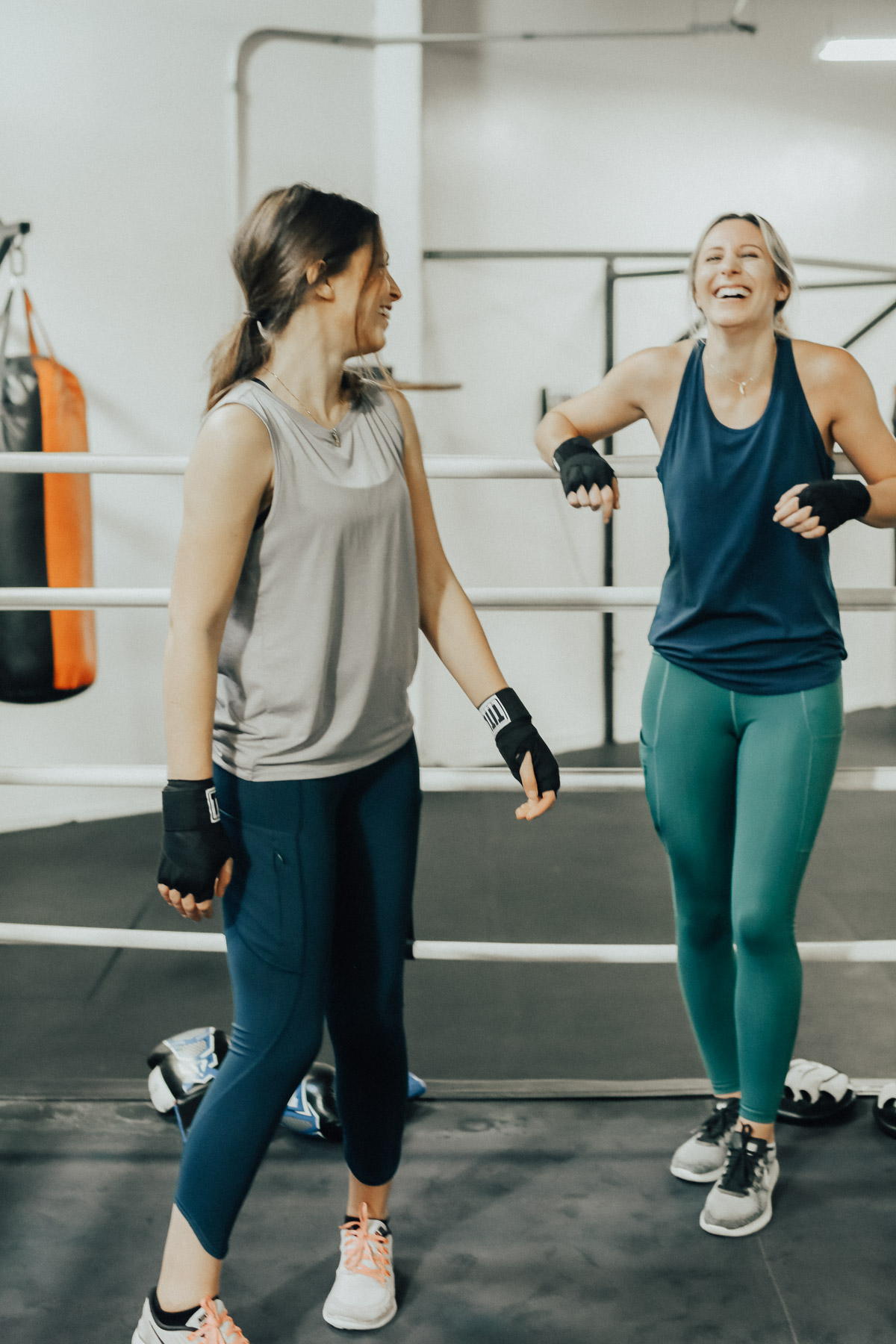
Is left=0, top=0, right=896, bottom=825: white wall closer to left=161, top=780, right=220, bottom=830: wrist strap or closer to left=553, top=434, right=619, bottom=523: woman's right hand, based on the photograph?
left=553, top=434, right=619, bottom=523: woman's right hand

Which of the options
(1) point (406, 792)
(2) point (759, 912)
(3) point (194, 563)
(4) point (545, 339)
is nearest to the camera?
(3) point (194, 563)

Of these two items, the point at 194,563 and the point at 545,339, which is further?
the point at 545,339

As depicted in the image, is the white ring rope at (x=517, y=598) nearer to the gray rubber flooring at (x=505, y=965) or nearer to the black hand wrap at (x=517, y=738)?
the black hand wrap at (x=517, y=738)

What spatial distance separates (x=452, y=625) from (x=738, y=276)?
1.87 feet

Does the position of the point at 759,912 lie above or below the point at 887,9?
below

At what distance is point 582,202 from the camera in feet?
15.5

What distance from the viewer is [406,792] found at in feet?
4.11

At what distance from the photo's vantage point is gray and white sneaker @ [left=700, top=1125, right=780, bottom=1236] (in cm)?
147

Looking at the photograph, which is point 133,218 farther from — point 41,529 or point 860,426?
point 860,426

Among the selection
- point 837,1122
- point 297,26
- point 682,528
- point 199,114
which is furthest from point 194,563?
point 297,26

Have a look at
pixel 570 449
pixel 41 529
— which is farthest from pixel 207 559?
pixel 41 529

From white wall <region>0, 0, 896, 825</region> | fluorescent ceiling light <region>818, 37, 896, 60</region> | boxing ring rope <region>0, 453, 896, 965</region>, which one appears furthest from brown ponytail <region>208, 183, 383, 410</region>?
fluorescent ceiling light <region>818, 37, 896, 60</region>

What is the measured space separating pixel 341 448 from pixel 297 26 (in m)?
3.66

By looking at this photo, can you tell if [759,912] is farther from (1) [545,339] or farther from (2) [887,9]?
(2) [887,9]
